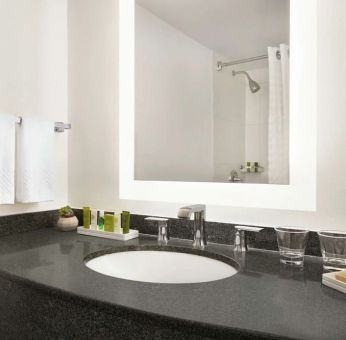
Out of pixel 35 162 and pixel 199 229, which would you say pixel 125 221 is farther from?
pixel 35 162

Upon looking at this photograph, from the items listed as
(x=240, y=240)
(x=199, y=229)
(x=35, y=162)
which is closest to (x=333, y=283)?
(x=240, y=240)

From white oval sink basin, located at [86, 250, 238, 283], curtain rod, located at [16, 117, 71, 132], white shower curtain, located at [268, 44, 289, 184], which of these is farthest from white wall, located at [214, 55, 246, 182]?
curtain rod, located at [16, 117, 71, 132]

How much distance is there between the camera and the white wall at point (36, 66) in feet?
4.37

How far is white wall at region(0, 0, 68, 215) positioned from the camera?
4.37 ft

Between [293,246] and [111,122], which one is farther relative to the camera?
[111,122]

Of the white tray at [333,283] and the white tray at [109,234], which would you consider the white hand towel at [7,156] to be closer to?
the white tray at [109,234]

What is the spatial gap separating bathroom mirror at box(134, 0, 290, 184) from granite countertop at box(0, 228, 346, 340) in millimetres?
434

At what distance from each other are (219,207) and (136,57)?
79 centimetres

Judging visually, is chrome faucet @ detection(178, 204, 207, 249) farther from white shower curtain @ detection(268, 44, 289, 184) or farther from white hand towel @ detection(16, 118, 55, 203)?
white hand towel @ detection(16, 118, 55, 203)

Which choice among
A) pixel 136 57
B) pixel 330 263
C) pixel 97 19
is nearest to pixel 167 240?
pixel 330 263

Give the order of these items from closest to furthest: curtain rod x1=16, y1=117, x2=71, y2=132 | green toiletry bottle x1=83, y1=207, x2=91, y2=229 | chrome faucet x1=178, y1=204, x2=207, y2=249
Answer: chrome faucet x1=178, y1=204, x2=207, y2=249, green toiletry bottle x1=83, y1=207, x2=91, y2=229, curtain rod x1=16, y1=117, x2=71, y2=132

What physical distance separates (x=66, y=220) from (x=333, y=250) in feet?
3.34

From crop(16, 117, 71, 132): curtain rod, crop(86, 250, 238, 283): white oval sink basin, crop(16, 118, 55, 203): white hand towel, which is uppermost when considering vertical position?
crop(16, 117, 71, 132): curtain rod

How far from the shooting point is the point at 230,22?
148 centimetres
